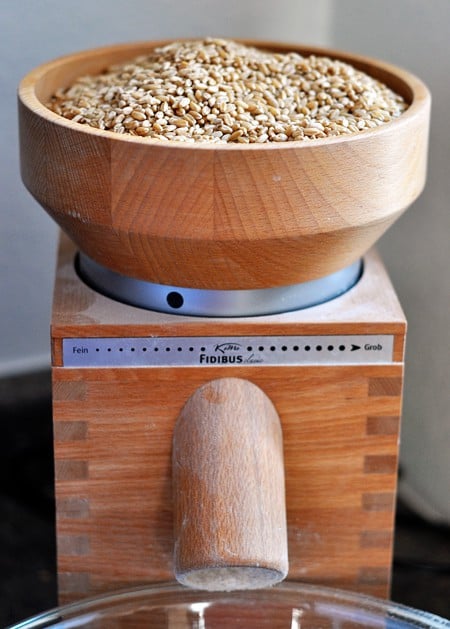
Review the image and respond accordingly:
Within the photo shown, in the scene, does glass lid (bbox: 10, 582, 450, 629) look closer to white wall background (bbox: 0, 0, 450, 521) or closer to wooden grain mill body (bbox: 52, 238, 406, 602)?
wooden grain mill body (bbox: 52, 238, 406, 602)

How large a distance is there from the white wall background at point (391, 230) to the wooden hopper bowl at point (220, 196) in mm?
329

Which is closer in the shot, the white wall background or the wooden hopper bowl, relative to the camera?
the wooden hopper bowl

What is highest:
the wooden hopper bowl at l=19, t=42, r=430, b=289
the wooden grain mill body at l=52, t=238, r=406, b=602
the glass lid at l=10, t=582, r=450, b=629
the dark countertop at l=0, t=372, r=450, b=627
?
the wooden hopper bowl at l=19, t=42, r=430, b=289

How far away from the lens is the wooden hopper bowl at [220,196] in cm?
79

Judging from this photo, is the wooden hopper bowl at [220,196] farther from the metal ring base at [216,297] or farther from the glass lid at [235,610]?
the glass lid at [235,610]

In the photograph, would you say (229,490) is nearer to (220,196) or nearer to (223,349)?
(223,349)

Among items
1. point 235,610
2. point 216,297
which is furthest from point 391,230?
point 235,610

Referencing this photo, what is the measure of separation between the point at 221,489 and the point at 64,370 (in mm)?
185

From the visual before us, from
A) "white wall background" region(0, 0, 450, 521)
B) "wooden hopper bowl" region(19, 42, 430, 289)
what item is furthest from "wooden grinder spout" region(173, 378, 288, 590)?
"white wall background" region(0, 0, 450, 521)

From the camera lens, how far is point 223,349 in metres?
0.92

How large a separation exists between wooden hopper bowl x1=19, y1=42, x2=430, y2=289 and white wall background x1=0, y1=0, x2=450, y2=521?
0.33 m

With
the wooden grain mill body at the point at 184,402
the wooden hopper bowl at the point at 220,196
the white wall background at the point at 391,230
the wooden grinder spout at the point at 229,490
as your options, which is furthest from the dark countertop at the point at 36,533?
the wooden hopper bowl at the point at 220,196

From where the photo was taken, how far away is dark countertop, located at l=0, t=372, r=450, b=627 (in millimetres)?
1232

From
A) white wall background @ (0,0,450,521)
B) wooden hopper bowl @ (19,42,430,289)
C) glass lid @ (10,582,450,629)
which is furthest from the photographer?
white wall background @ (0,0,450,521)
